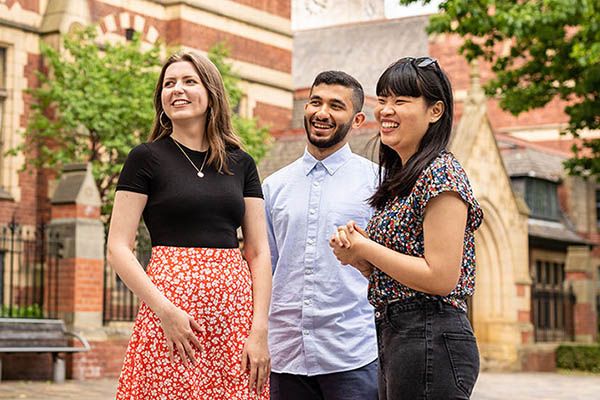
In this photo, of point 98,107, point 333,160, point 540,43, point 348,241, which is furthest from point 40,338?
point 348,241

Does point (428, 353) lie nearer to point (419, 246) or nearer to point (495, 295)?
point (419, 246)

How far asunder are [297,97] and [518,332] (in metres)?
9.09

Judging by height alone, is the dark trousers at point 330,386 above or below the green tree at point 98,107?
below

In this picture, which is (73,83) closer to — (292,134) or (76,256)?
(76,256)

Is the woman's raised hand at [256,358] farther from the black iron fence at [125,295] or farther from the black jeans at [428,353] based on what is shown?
the black iron fence at [125,295]

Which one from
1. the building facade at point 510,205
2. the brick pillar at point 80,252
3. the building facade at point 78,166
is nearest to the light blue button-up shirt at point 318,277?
the building facade at point 78,166

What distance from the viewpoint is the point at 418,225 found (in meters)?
3.97

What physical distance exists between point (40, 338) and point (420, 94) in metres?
13.0

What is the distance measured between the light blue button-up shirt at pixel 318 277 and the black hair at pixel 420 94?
43.4 inches

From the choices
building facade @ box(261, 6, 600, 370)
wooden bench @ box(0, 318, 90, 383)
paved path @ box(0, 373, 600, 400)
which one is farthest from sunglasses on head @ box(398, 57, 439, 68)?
building facade @ box(261, 6, 600, 370)

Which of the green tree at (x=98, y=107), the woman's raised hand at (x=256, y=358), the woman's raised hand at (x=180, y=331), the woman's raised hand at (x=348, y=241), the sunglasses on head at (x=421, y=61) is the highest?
the green tree at (x=98, y=107)

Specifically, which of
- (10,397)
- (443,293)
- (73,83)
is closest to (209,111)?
(443,293)

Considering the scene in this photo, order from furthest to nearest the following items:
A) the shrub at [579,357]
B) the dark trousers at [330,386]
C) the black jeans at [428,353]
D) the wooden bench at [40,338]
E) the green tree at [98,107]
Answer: the shrub at [579,357] < the green tree at [98,107] < the wooden bench at [40,338] < the dark trousers at [330,386] < the black jeans at [428,353]

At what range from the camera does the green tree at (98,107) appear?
1914 cm
